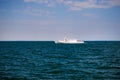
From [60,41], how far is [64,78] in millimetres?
134122

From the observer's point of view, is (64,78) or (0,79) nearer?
(0,79)

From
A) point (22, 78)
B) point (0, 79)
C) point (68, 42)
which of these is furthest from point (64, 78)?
point (68, 42)

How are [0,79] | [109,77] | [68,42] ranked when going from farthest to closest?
[68,42] < [109,77] < [0,79]

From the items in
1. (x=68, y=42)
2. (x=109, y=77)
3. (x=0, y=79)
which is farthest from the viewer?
(x=68, y=42)

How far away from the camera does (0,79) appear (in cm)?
2220

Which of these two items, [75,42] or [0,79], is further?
[75,42]

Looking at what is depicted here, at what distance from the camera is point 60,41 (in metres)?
158

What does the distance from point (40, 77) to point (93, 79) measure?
5187 mm

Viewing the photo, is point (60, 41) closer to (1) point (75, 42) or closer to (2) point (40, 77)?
(1) point (75, 42)

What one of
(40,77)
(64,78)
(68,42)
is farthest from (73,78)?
(68,42)

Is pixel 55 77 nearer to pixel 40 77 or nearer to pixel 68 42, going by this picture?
pixel 40 77

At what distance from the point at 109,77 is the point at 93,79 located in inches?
69.2

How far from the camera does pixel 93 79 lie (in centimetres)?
2300

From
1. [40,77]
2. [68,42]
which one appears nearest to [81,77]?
[40,77]
